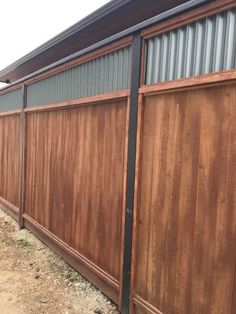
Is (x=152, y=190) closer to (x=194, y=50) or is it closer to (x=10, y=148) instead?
(x=194, y=50)

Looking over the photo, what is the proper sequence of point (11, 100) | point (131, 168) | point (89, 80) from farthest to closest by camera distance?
1. point (11, 100)
2. point (89, 80)
3. point (131, 168)

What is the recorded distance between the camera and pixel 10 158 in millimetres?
7398

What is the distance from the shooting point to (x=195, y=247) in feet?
8.62

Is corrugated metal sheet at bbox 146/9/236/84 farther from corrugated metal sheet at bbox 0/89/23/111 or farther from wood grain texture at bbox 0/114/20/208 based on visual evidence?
wood grain texture at bbox 0/114/20/208

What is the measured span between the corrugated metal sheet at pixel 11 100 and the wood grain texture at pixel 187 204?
14.2ft

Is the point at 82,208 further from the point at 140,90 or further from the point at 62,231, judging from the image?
the point at 140,90

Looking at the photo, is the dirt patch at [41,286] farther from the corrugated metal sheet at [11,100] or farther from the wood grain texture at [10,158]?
the corrugated metal sheet at [11,100]

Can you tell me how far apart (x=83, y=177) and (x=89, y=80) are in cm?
118

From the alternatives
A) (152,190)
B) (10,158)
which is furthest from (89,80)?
(10,158)

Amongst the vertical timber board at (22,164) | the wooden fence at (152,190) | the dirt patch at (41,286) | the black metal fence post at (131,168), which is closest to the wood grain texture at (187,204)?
the wooden fence at (152,190)

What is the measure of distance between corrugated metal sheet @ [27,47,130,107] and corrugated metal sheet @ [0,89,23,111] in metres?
1.01

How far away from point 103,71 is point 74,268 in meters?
2.56

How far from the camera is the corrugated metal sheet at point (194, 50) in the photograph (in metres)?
2.39

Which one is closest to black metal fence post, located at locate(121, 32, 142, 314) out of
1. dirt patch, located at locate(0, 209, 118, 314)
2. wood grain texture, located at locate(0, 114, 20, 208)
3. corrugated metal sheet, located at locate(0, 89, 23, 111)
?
dirt patch, located at locate(0, 209, 118, 314)
